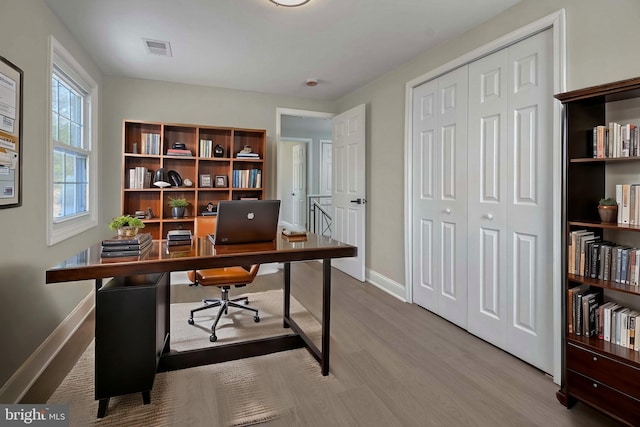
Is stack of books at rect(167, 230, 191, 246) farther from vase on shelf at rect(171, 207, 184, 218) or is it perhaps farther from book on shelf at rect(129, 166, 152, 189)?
book on shelf at rect(129, 166, 152, 189)

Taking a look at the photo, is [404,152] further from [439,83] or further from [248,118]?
[248,118]

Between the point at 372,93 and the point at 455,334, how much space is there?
2748 mm

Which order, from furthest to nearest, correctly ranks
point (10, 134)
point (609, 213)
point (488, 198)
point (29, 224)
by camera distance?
point (488, 198), point (29, 224), point (10, 134), point (609, 213)

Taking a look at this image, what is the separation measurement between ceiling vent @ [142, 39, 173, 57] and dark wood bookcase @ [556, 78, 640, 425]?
9.86 feet

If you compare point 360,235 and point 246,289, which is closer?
point 246,289

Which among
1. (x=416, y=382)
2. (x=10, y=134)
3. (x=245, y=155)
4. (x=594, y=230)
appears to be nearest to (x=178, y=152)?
(x=245, y=155)

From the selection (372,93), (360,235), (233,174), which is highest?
(372,93)

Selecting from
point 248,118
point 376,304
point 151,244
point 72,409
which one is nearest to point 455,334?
point 376,304

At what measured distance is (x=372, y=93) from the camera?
398 centimetres

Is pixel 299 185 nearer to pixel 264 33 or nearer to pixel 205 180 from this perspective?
pixel 205 180

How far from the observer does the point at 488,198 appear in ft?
8.30

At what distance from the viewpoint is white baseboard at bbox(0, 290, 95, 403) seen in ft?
5.84
